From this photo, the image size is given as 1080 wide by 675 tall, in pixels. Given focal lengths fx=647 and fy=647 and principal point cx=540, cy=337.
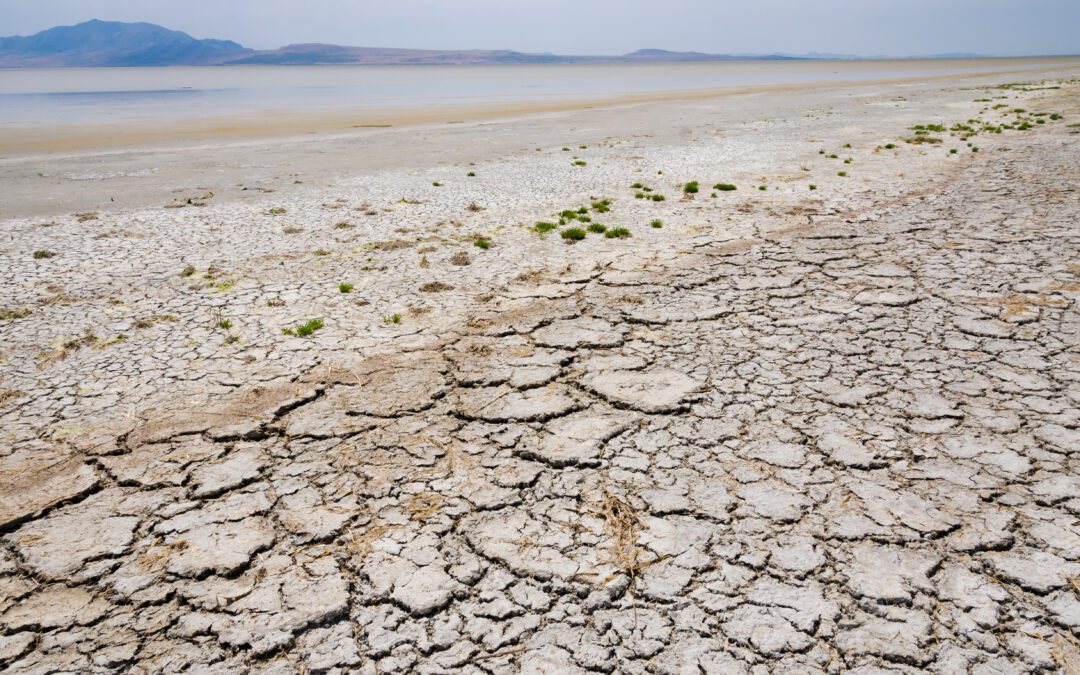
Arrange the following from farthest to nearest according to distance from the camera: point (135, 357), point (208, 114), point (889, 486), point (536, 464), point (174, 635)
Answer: point (208, 114)
point (135, 357)
point (536, 464)
point (889, 486)
point (174, 635)

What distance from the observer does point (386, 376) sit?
5750mm

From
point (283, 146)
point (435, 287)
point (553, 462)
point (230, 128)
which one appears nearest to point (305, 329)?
point (435, 287)

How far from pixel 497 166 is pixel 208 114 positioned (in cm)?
3194

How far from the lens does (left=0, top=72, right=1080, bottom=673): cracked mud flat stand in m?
3.12

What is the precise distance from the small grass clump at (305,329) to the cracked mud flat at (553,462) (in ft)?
0.47

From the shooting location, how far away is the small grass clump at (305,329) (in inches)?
261

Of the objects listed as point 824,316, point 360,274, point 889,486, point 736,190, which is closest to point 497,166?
point 736,190

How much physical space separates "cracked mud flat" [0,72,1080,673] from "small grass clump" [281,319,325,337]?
143 mm

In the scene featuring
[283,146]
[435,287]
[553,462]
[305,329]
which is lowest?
[553,462]

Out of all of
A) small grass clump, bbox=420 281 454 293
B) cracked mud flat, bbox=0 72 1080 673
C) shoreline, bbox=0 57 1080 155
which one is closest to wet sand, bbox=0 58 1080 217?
shoreline, bbox=0 57 1080 155

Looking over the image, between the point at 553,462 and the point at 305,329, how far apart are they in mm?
3479

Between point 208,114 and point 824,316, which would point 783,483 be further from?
point 208,114

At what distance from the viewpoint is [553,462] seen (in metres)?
4.43

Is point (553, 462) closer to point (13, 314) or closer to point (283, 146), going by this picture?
point (13, 314)
